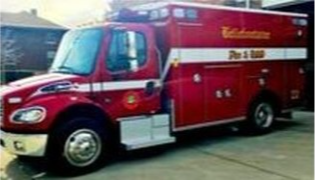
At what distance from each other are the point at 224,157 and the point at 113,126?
1943 mm

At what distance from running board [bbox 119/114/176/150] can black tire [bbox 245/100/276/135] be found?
2366mm

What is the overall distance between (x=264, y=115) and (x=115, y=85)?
4036 mm

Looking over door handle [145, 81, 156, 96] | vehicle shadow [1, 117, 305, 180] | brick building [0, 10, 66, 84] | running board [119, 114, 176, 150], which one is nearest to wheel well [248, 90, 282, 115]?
vehicle shadow [1, 117, 305, 180]

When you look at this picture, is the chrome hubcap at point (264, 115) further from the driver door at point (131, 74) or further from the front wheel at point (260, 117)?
the driver door at point (131, 74)

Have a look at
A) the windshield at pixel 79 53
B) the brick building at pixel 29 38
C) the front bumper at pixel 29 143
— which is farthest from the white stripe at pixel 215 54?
the brick building at pixel 29 38

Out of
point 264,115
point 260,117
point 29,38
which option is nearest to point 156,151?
point 260,117

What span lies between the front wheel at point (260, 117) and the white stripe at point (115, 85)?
2.62 meters

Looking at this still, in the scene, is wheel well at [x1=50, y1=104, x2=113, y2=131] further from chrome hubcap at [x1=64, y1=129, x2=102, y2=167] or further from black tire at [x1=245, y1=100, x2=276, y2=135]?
black tire at [x1=245, y1=100, x2=276, y2=135]

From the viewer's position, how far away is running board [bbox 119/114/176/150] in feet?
28.0

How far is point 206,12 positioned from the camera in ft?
31.8

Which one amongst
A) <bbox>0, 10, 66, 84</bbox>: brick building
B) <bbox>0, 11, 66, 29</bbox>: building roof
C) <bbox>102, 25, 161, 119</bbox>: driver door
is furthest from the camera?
<bbox>0, 11, 66, 29</bbox>: building roof

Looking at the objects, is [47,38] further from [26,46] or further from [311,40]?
[311,40]

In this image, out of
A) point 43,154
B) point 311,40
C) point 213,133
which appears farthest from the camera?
point 311,40

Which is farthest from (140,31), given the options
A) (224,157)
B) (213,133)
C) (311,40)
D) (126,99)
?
(311,40)
